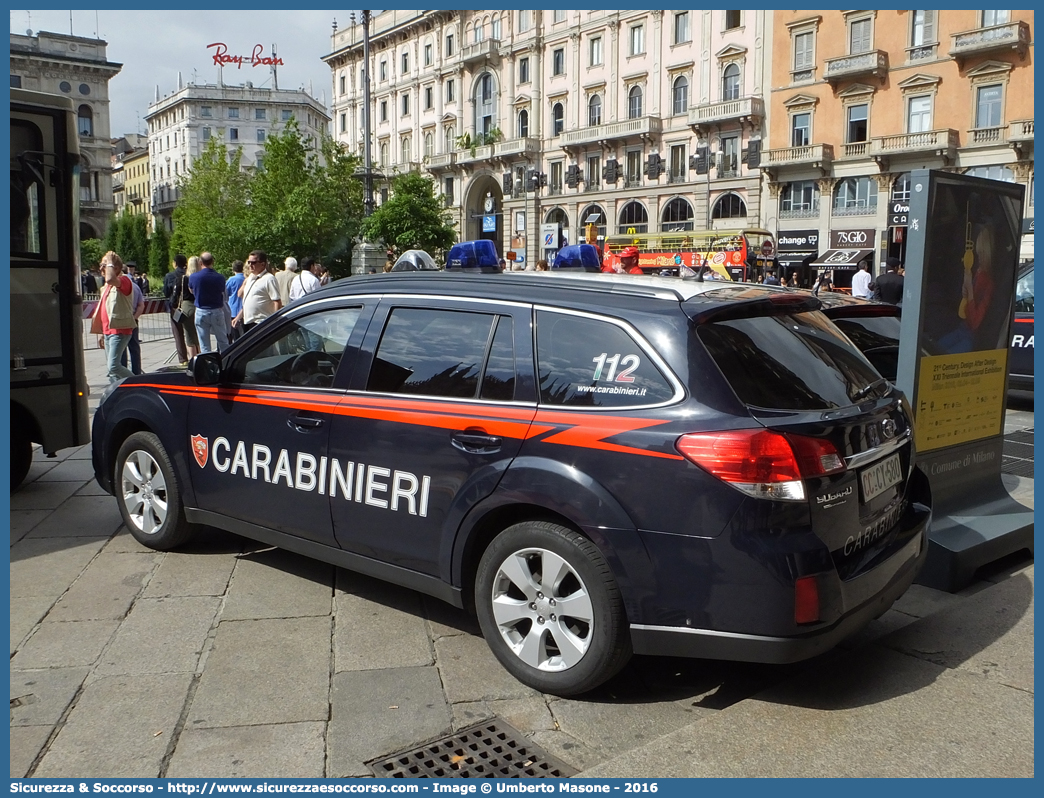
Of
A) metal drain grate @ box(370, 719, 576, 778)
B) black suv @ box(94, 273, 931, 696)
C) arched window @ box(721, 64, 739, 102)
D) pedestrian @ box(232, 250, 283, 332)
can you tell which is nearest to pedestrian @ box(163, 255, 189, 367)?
pedestrian @ box(232, 250, 283, 332)

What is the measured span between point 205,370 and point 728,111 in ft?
173

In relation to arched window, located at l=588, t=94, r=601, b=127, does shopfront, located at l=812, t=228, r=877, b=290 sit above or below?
below

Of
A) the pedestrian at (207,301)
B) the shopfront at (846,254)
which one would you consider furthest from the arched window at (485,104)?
the pedestrian at (207,301)

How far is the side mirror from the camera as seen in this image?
4938 mm

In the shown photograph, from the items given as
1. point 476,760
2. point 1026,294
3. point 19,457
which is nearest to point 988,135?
point 1026,294

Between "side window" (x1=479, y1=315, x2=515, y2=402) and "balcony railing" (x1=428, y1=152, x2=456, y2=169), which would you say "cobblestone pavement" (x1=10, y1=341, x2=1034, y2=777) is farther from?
"balcony railing" (x1=428, y1=152, x2=456, y2=169)

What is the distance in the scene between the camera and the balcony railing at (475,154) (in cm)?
6938

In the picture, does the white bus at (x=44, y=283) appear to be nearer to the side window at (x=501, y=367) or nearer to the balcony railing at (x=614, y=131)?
the side window at (x=501, y=367)

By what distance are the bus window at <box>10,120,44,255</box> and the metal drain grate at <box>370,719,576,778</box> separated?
5510 millimetres

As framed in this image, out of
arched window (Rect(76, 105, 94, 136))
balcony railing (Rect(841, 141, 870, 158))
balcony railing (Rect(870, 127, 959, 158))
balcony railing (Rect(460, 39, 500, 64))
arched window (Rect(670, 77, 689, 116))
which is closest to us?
balcony railing (Rect(870, 127, 959, 158))

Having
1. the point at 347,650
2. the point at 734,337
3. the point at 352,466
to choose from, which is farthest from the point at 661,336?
the point at 347,650

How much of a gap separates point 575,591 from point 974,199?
3197 millimetres

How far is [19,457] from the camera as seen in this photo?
735cm

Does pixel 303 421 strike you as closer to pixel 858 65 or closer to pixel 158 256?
pixel 858 65
